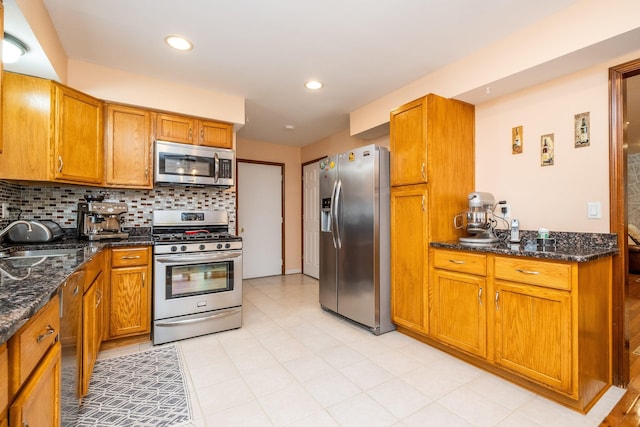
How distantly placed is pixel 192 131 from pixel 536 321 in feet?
10.9

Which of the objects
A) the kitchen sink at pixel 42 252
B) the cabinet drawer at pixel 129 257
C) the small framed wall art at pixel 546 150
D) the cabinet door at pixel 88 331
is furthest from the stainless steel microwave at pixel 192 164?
the small framed wall art at pixel 546 150

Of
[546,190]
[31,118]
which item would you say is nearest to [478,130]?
[546,190]

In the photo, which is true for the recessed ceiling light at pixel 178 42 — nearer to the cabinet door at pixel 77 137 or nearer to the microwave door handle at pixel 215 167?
the cabinet door at pixel 77 137

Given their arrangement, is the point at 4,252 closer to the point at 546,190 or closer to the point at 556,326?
the point at 556,326

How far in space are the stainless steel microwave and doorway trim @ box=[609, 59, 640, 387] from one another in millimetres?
3187

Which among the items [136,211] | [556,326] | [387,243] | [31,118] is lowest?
[556,326]

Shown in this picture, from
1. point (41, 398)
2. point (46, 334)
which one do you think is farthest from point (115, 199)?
point (41, 398)

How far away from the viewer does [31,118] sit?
2291 millimetres

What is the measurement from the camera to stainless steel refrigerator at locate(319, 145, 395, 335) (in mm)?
2855

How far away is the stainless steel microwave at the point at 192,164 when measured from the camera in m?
2.98

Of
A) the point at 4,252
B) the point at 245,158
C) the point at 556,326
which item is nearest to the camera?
the point at 556,326

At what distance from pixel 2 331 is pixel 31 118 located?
2.39 metres

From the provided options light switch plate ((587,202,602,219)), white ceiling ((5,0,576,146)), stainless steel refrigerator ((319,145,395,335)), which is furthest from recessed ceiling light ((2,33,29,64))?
light switch plate ((587,202,602,219))

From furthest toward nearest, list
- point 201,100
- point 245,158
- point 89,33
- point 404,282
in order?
point 245,158, point 201,100, point 404,282, point 89,33
